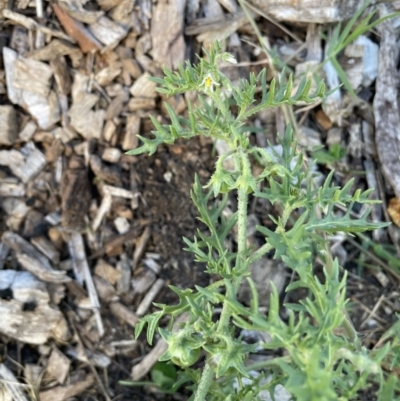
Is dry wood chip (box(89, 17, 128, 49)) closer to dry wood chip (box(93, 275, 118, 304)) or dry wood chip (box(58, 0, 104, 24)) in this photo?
dry wood chip (box(58, 0, 104, 24))

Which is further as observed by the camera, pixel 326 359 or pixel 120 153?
pixel 120 153

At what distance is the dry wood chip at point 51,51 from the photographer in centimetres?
291

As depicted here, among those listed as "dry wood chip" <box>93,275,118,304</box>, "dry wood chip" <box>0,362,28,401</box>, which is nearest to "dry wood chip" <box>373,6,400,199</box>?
"dry wood chip" <box>93,275,118,304</box>

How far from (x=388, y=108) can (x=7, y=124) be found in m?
1.89

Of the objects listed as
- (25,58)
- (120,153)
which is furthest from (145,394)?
(25,58)

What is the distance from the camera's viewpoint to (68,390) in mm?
2678

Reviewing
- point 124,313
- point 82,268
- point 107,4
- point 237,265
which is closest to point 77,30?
point 107,4

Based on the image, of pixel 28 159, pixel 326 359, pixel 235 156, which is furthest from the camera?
pixel 28 159

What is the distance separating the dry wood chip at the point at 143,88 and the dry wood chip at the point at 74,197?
48 cm

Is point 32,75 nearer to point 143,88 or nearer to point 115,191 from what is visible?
point 143,88

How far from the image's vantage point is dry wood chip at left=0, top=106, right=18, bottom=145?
2.86 meters

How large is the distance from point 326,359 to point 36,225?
1.72 metres

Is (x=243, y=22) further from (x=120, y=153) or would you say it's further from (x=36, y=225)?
(x=36, y=225)

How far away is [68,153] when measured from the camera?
3000mm
